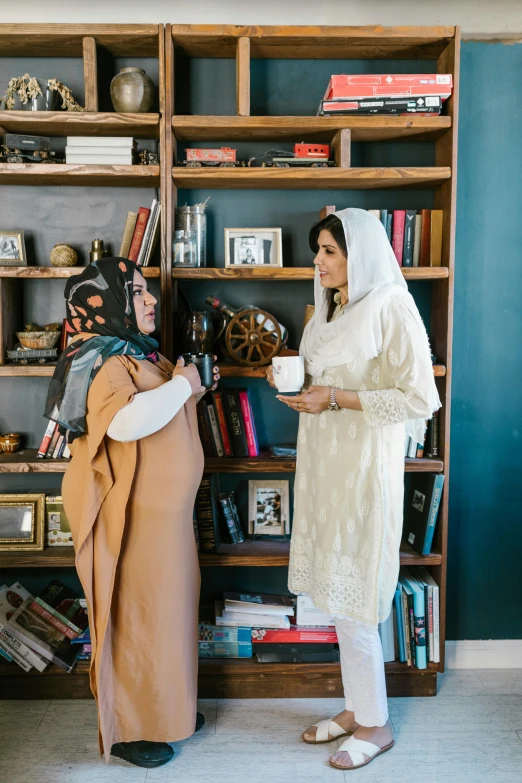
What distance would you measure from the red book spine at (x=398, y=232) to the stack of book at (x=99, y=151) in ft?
3.10

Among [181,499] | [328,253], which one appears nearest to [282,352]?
[328,253]

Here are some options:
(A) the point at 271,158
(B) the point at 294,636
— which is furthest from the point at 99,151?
(B) the point at 294,636

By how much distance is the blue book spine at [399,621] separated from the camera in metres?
2.45

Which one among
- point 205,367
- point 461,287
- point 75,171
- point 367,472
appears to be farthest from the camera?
point 461,287

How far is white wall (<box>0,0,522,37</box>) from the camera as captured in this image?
245 cm

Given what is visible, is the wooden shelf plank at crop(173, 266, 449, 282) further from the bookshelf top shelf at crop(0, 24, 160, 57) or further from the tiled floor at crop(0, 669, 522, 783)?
the tiled floor at crop(0, 669, 522, 783)

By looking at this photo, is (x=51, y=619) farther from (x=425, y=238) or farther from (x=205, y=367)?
(x=425, y=238)

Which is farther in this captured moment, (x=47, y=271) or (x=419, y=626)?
(x=419, y=626)

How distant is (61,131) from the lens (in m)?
2.42

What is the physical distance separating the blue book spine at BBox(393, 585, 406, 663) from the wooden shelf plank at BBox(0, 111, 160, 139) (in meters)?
1.86

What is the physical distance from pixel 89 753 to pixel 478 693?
4.54ft

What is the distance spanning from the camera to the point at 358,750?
6.78ft

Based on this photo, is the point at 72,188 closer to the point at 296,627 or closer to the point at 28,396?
the point at 28,396

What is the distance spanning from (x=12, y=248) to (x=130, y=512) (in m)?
1.11
